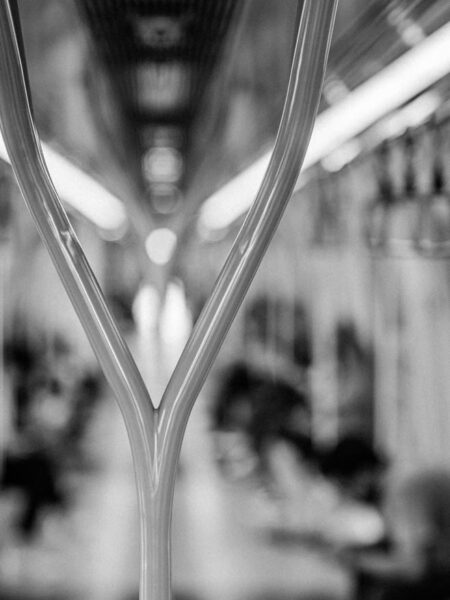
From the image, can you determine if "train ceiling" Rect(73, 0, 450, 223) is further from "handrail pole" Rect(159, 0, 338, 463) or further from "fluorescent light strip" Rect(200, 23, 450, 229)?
"handrail pole" Rect(159, 0, 338, 463)

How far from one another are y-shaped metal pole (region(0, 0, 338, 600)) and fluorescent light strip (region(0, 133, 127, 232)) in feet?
3.37

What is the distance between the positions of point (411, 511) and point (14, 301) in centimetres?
315

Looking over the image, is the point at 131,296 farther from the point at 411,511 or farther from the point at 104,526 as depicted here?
the point at 411,511

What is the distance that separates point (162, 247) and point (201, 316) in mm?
4470

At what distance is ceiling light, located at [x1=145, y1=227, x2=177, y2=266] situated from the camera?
4.34 m

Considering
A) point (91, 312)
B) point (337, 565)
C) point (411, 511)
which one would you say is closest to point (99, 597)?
point (337, 565)

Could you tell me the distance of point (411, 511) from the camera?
264 centimetres

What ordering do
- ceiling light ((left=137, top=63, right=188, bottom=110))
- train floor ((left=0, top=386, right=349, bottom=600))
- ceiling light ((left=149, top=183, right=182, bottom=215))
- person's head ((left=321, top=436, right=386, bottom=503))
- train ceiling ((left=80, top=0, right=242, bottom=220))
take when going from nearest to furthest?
train ceiling ((left=80, top=0, right=242, bottom=220))
ceiling light ((left=137, top=63, right=188, bottom=110))
train floor ((left=0, top=386, right=349, bottom=600))
person's head ((left=321, top=436, right=386, bottom=503))
ceiling light ((left=149, top=183, right=182, bottom=215))

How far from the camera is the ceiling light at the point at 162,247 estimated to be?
14.3 ft

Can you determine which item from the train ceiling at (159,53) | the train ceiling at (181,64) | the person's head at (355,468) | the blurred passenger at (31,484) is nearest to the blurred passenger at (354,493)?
the person's head at (355,468)

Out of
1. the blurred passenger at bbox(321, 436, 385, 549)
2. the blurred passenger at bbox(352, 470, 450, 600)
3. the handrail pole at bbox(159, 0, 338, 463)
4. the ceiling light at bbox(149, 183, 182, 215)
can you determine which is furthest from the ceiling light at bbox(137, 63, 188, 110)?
the ceiling light at bbox(149, 183, 182, 215)

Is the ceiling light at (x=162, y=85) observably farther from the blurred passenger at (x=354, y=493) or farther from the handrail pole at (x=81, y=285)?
the blurred passenger at (x=354, y=493)

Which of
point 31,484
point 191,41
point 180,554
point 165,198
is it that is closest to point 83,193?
point 31,484

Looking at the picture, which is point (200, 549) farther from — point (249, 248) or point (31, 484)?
point (249, 248)
